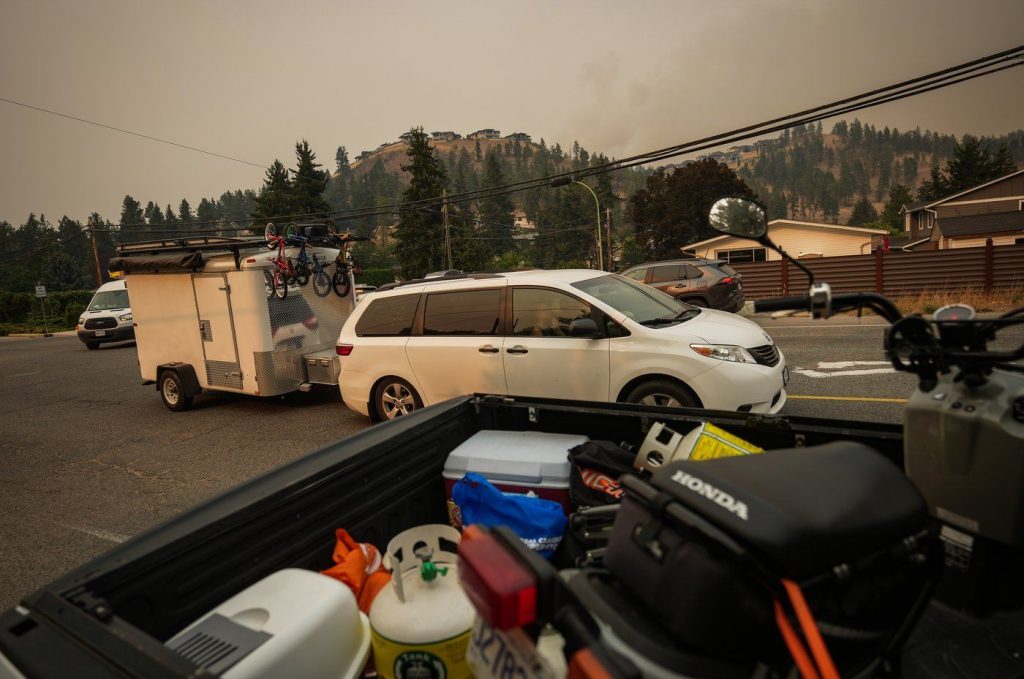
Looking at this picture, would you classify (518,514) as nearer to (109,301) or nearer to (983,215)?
(109,301)

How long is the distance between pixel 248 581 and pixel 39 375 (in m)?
17.4

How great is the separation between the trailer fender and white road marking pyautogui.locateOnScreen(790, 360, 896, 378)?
32.3ft

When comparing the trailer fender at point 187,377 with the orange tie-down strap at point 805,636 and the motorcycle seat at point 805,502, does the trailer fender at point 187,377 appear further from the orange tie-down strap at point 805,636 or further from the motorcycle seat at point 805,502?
the orange tie-down strap at point 805,636

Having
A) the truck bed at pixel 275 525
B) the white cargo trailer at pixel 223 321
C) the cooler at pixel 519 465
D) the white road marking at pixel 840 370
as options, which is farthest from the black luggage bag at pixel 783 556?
the white road marking at pixel 840 370

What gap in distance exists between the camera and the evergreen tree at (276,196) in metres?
64.9

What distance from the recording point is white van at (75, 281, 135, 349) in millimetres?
20125

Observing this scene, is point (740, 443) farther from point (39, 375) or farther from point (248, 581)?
point (39, 375)

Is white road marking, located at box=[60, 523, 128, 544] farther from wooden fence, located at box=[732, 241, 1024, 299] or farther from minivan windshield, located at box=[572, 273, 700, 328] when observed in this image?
wooden fence, located at box=[732, 241, 1024, 299]

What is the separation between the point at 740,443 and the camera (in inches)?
98.9

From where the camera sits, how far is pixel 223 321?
8.98m

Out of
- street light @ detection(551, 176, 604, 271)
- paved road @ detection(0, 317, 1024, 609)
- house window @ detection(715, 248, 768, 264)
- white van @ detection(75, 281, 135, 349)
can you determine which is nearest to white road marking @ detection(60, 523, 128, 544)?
paved road @ detection(0, 317, 1024, 609)

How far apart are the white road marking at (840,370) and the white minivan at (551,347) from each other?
11.3 feet

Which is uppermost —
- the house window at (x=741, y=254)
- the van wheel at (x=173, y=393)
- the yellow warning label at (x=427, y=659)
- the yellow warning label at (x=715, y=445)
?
the house window at (x=741, y=254)

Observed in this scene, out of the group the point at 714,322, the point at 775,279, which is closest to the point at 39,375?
the point at 714,322
